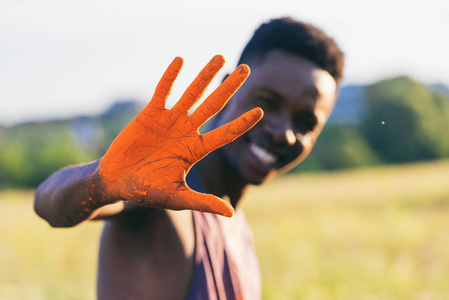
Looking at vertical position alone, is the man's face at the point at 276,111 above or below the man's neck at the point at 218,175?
above

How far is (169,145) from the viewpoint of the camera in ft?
4.71

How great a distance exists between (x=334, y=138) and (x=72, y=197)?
3692 cm

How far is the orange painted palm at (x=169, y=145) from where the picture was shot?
1.41 meters

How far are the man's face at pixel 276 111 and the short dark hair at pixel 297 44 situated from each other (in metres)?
0.04

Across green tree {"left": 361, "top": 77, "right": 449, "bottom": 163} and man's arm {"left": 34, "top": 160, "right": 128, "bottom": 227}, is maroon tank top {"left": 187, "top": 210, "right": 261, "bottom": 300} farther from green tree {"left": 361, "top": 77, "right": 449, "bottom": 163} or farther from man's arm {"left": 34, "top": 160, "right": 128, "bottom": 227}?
green tree {"left": 361, "top": 77, "right": 449, "bottom": 163}

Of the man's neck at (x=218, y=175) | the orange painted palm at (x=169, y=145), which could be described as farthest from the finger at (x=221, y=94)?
the man's neck at (x=218, y=175)

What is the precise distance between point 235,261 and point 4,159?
40.3m

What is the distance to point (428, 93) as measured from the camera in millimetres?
35656

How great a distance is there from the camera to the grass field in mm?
6043

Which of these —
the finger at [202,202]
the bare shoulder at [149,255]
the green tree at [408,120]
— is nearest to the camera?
the finger at [202,202]

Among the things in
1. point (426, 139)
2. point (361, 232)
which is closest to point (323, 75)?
point (361, 232)

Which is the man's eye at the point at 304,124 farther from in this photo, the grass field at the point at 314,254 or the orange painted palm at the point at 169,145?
the grass field at the point at 314,254

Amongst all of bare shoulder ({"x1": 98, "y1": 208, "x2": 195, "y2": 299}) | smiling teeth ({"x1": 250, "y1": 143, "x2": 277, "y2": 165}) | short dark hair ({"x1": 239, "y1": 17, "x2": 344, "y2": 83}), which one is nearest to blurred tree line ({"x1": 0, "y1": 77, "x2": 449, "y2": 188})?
short dark hair ({"x1": 239, "y1": 17, "x2": 344, "y2": 83})

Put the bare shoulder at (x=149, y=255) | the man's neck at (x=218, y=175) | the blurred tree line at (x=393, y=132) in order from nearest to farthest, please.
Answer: the bare shoulder at (x=149, y=255) → the man's neck at (x=218, y=175) → the blurred tree line at (x=393, y=132)
